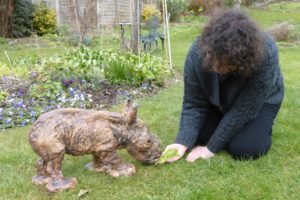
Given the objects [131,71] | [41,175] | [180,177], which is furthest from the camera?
[131,71]

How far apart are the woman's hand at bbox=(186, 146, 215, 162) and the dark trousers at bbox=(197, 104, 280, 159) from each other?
185 mm

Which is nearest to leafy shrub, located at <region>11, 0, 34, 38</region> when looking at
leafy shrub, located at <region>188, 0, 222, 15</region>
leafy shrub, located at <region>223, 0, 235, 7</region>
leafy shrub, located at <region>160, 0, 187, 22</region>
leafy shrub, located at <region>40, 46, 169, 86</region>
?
leafy shrub, located at <region>160, 0, 187, 22</region>

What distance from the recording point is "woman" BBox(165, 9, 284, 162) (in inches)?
113

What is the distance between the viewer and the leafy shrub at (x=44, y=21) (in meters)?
15.0

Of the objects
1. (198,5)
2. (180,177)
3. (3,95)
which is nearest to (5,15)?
(3,95)

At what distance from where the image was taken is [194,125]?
360 centimetres

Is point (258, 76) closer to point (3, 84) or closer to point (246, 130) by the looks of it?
point (246, 130)

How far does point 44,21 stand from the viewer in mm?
15078

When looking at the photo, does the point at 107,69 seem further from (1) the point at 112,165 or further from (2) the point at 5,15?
(2) the point at 5,15

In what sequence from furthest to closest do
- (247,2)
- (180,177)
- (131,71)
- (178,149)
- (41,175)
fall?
1. (247,2)
2. (131,71)
3. (178,149)
4. (180,177)
5. (41,175)

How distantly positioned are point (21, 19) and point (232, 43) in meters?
12.8

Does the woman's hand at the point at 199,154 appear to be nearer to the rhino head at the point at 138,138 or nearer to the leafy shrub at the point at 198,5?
the rhino head at the point at 138,138

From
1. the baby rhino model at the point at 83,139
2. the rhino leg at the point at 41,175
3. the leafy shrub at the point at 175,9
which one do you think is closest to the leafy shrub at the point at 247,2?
the leafy shrub at the point at 175,9

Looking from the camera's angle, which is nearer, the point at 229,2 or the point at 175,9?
the point at 175,9
